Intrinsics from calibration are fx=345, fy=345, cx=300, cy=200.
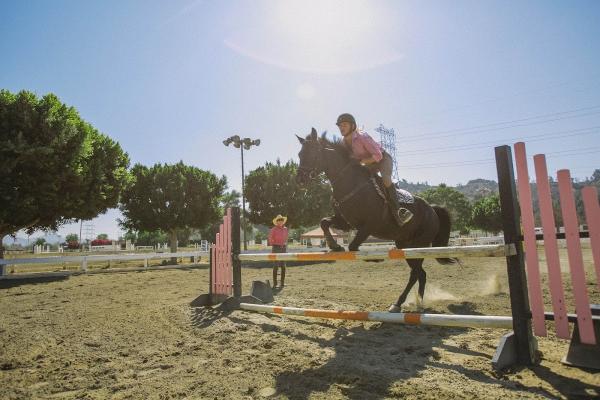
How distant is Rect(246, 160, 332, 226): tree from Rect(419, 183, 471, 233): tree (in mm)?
49268

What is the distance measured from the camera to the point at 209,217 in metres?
30.1

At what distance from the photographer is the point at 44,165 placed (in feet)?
49.3

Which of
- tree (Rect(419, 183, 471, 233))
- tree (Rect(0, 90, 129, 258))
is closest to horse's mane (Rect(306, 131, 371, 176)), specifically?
tree (Rect(0, 90, 129, 258))

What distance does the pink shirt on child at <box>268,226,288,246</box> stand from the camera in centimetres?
983

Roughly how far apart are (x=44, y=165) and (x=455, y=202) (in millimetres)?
81509

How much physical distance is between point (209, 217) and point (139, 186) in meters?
6.15

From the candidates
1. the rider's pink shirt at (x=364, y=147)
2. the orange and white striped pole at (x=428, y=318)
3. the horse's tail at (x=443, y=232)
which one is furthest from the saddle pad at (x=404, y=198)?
the orange and white striped pole at (x=428, y=318)

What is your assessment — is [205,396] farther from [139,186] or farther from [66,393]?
[139,186]

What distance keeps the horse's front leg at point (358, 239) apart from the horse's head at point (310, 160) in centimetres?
105

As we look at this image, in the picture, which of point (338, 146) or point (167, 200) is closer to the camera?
point (338, 146)

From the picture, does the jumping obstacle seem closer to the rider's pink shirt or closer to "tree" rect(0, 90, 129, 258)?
the rider's pink shirt

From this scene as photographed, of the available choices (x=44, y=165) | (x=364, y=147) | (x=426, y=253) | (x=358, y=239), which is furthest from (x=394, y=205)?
(x=44, y=165)

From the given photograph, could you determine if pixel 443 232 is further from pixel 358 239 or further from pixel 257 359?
pixel 257 359

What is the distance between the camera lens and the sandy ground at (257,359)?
259 centimetres
